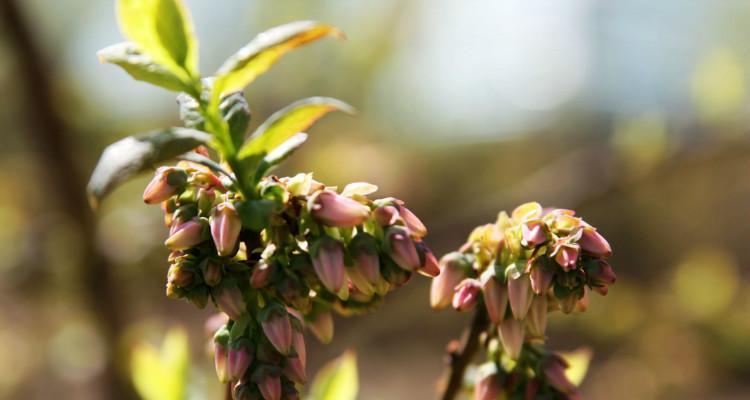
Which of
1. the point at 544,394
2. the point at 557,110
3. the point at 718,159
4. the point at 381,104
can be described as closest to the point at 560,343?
the point at 557,110

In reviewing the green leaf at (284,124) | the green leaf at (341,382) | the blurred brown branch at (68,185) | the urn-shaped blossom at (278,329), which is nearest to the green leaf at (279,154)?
the green leaf at (284,124)

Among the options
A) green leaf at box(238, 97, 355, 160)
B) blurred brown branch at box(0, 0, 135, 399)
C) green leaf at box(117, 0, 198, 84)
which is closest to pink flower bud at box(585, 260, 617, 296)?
green leaf at box(238, 97, 355, 160)

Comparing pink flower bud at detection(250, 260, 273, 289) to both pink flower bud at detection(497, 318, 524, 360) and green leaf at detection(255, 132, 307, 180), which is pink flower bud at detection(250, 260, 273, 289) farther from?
pink flower bud at detection(497, 318, 524, 360)

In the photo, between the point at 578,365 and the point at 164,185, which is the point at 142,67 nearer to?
the point at 164,185

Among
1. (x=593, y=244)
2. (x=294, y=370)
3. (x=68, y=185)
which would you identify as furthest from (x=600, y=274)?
(x=68, y=185)

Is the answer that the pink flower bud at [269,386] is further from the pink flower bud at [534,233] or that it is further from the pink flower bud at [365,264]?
the pink flower bud at [534,233]

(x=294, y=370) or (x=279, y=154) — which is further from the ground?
(x=279, y=154)

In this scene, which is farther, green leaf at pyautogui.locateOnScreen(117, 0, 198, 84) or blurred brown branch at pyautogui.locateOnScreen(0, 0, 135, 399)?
blurred brown branch at pyautogui.locateOnScreen(0, 0, 135, 399)
